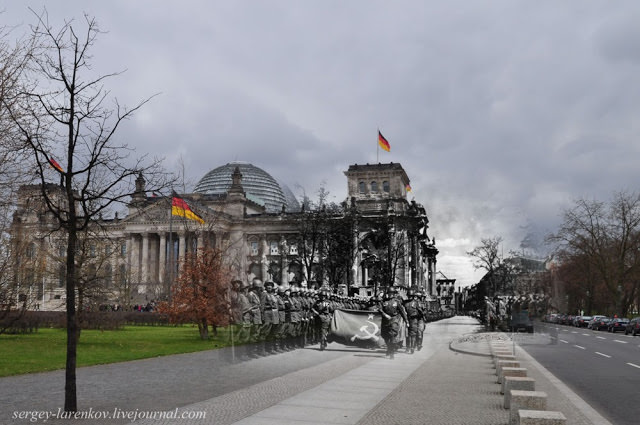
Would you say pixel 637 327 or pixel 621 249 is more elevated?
pixel 621 249

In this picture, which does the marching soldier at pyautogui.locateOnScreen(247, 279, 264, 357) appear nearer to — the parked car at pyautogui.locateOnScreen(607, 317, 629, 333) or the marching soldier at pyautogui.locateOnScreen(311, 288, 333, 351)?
the marching soldier at pyautogui.locateOnScreen(311, 288, 333, 351)

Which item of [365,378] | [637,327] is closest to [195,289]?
[365,378]

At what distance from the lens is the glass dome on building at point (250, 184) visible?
468 feet

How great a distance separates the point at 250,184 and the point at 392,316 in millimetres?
122928

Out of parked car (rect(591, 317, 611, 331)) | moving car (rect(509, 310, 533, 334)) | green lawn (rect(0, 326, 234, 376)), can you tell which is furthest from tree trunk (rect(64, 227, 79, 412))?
parked car (rect(591, 317, 611, 331))

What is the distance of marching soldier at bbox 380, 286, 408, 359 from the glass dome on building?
116818 mm

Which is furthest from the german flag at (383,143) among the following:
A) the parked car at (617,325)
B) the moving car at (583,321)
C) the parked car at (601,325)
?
the parked car at (617,325)

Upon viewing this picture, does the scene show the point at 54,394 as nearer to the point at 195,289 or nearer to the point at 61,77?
the point at 61,77

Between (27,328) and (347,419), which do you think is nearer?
(347,419)

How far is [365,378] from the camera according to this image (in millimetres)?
17984

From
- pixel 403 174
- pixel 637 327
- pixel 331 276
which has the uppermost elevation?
pixel 403 174

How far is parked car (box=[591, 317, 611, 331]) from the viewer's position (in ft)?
215

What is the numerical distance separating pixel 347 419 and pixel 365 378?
637 centimetres

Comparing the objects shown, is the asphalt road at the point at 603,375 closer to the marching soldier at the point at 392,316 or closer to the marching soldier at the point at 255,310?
the marching soldier at the point at 392,316
